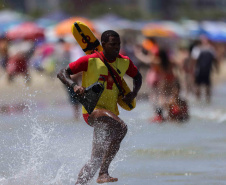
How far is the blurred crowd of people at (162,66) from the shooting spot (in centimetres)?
1397

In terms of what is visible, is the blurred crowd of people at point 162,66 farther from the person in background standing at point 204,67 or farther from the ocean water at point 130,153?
the ocean water at point 130,153

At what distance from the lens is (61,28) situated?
82.5 feet

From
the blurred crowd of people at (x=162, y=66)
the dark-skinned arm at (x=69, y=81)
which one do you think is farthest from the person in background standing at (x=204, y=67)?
the dark-skinned arm at (x=69, y=81)

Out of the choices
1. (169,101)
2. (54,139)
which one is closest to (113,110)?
(54,139)

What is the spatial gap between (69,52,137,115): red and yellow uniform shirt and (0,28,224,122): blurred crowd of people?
1858 mm

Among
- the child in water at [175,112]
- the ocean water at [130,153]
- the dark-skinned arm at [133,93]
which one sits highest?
the dark-skinned arm at [133,93]

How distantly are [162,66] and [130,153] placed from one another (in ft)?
19.1

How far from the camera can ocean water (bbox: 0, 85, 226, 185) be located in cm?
770

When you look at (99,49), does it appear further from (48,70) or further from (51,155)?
(48,70)

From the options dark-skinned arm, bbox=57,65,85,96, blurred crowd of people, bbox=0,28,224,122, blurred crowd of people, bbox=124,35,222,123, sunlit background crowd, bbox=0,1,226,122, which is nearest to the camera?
dark-skinned arm, bbox=57,65,85,96

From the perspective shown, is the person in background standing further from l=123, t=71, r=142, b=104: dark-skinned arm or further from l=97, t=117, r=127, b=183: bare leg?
l=97, t=117, r=127, b=183: bare leg

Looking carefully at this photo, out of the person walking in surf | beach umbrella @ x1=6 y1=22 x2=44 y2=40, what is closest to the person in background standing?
beach umbrella @ x1=6 y1=22 x2=44 y2=40

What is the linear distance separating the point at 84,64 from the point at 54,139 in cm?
252

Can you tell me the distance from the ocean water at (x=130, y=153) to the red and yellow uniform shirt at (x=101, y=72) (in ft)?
2.94
